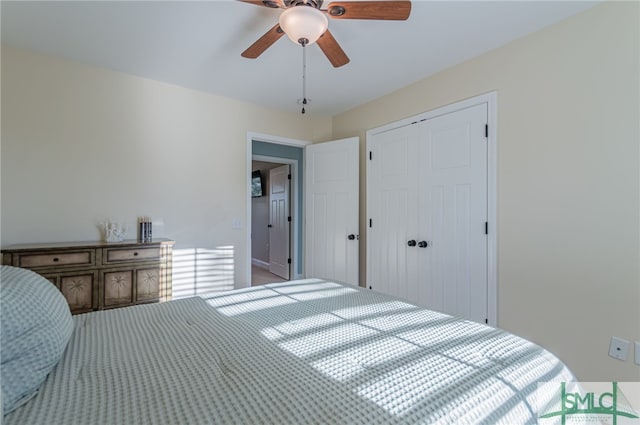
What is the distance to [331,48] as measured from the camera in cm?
186

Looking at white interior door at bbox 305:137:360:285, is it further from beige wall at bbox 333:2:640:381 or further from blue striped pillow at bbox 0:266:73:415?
blue striped pillow at bbox 0:266:73:415

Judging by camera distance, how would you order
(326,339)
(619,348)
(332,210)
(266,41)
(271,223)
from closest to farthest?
1. (326,339)
2. (619,348)
3. (266,41)
4. (332,210)
5. (271,223)

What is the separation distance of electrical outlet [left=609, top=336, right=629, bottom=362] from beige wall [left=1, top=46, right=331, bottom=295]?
10.2 ft

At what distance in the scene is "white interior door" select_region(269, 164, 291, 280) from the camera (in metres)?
5.10

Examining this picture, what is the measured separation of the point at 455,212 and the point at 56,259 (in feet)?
10.5

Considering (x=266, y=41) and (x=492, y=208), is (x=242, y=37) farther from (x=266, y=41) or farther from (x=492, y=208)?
(x=492, y=208)

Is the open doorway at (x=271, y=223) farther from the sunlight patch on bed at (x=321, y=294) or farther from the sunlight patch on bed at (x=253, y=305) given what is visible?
the sunlight patch on bed at (x=253, y=305)

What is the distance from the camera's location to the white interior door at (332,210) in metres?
A: 3.50

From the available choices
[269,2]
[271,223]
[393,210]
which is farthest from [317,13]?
[271,223]

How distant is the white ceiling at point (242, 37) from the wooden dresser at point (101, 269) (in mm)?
1583

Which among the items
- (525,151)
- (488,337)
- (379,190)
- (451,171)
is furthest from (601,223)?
(379,190)

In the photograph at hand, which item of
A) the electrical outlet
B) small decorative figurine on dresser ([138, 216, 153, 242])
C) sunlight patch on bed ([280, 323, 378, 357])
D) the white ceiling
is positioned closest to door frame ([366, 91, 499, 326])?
the white ceiling

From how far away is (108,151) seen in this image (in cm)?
269

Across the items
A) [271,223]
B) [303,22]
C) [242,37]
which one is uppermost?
[242,37]
